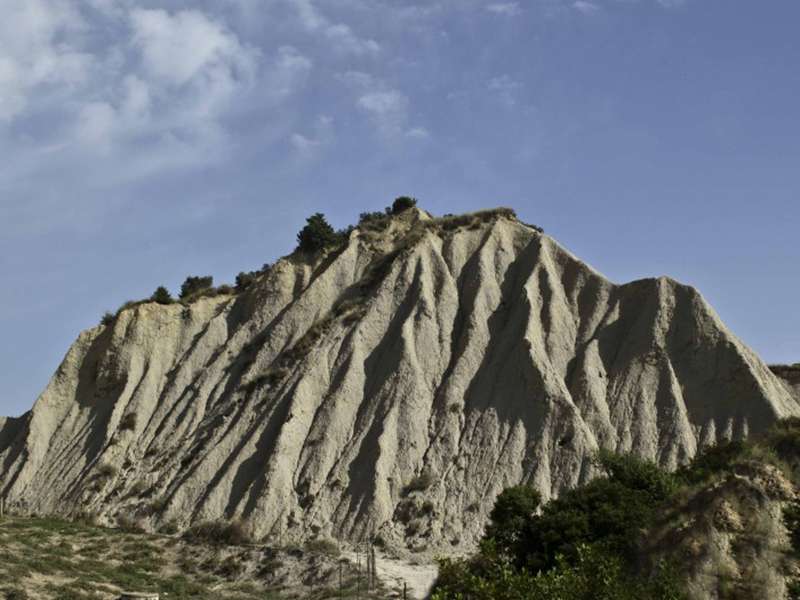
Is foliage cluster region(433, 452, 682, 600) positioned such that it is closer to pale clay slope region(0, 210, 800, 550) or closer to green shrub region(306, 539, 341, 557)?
pale clay slope region(0, 210, 800, 550)

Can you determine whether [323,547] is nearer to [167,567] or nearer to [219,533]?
[219,533]

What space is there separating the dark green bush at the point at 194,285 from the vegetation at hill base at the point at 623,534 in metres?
31.8

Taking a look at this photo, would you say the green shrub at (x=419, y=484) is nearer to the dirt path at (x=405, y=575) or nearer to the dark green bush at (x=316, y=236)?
the dirt path at (x=405, y=575)

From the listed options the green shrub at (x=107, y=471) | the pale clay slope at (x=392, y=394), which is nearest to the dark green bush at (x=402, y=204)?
the pale clay slope at (x=392, y=394)

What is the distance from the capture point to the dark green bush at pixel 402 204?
65.0 m

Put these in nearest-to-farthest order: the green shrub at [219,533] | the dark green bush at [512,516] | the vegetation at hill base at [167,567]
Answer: the dark green bush at [512,516] → the vegetation at hill base at [167,567] → the green shrub at [219,533]

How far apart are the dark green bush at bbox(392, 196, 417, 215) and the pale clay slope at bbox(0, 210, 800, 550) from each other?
3782 mm

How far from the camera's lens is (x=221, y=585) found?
1601 inches

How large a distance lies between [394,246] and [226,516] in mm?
20243

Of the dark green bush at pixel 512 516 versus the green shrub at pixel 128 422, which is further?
Answer: the green shrub at pixel 128 422

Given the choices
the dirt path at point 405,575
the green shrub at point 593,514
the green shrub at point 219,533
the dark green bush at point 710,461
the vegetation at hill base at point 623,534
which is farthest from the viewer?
the green shrub at point 219,533

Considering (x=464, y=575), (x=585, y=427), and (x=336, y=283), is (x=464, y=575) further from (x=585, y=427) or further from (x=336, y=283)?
(x=336, y=283)

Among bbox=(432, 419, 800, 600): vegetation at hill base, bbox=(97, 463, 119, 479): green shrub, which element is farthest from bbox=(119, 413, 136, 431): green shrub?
bbox=(432, 419, 800, 600): vegetation at hill base

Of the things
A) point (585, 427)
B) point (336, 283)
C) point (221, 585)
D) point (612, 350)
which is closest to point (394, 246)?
point (336, 283)
